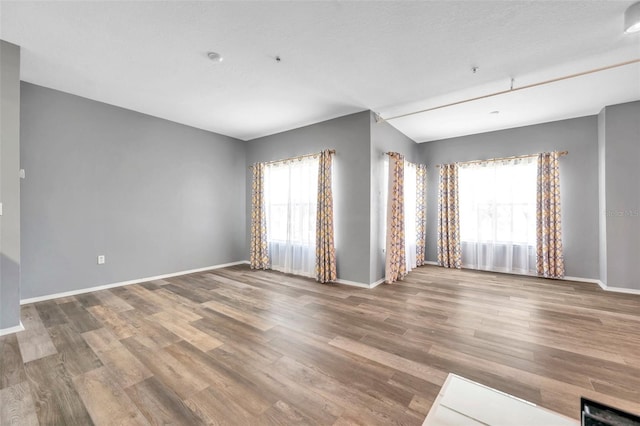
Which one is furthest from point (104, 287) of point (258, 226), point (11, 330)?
point (258, 226)

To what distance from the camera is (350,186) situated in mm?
4180

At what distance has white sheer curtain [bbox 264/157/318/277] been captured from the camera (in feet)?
15.2

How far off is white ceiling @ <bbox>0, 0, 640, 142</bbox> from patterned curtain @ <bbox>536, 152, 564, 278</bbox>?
0.92 m

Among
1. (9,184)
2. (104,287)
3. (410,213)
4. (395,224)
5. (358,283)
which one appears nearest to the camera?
(9,184)

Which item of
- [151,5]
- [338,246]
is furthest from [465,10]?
[338,246]

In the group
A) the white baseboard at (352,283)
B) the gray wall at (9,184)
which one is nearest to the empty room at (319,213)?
the gray wall at (9,184)

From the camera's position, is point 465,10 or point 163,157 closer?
point 465,10

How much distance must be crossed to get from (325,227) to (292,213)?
889 millimetres

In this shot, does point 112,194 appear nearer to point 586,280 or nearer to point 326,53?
point 326,53

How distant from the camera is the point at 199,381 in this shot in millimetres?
1776

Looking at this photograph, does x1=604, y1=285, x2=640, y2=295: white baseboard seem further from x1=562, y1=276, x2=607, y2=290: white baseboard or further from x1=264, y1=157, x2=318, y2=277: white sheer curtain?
x1=264, y1=157, x2=318, y2=277: white sheer curtain

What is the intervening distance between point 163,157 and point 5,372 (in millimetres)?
3356

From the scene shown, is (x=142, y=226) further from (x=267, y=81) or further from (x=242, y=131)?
(x=267, y=81)

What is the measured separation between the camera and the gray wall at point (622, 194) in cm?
362
